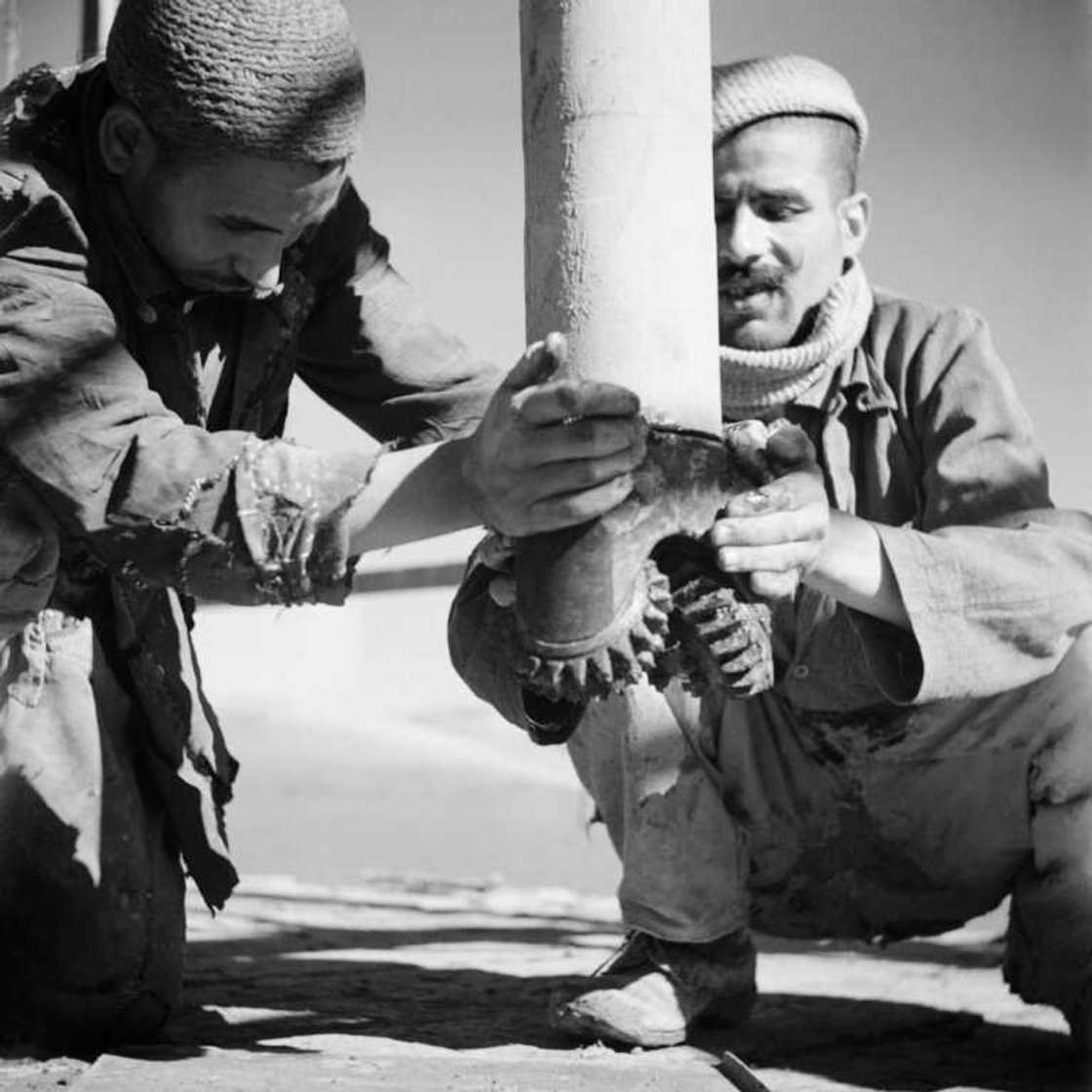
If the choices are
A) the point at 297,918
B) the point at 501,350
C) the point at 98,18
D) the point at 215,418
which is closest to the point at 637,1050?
the point at 215,418

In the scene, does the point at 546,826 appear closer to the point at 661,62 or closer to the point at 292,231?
the point at 292,231

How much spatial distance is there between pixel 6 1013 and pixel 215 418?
106 centimetres

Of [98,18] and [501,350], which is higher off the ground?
[98,18]

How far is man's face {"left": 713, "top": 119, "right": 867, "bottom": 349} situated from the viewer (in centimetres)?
343

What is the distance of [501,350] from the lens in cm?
815

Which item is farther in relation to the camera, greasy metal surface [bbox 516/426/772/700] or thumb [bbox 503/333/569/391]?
greasy metal surface [bbox 516/426/772/700]

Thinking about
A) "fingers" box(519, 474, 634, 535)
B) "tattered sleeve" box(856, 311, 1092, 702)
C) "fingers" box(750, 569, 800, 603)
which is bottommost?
"tattered sleeve" box(856, 311, 1092, 702)

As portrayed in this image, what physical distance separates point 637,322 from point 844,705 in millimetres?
1037

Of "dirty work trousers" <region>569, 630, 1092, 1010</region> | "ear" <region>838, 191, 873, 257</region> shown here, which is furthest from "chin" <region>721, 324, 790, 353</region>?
"dirty work trousers" <region>569, 630, 1092, 1010</region>

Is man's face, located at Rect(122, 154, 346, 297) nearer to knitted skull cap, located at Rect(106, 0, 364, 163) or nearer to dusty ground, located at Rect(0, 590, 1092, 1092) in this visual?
knitted skull cap, located at Rect(106, 0, 364, 163)

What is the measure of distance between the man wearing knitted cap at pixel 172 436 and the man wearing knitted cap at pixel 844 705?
457mm

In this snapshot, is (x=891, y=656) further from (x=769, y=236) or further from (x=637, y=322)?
(x=769, y=236)

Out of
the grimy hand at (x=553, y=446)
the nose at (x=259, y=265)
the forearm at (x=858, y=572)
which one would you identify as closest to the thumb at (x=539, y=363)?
the grimy hand at (x=553, y=446)

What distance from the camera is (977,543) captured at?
117 inches
